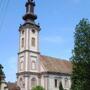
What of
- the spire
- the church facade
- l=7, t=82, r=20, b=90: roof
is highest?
the spire

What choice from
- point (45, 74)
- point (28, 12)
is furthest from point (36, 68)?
point (28, 12)

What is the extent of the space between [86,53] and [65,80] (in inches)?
1264

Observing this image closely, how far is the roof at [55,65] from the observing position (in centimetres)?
6718

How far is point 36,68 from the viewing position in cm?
6606

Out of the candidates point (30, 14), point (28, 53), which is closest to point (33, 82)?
point (28, 53)

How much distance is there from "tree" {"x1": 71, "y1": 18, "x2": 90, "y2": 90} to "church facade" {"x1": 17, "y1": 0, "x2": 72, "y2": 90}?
82.4 feet

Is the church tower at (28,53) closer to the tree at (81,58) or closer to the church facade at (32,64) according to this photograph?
the church facade at (32,64)

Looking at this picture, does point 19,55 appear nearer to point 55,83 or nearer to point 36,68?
point 36,68

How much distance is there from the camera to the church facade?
212ft

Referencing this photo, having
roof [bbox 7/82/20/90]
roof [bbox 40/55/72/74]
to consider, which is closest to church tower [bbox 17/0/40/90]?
roof [bbox 7/82/20/90]

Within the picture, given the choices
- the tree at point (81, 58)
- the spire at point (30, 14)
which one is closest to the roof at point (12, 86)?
the spire at point (30, 14)

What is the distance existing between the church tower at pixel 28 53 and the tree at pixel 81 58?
25.1 m

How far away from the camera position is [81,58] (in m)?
39.2

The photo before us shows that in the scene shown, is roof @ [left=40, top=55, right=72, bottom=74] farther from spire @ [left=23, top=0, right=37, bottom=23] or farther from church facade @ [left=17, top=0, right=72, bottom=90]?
spire @ [left=23, top=0, right=37, bottom=23]
